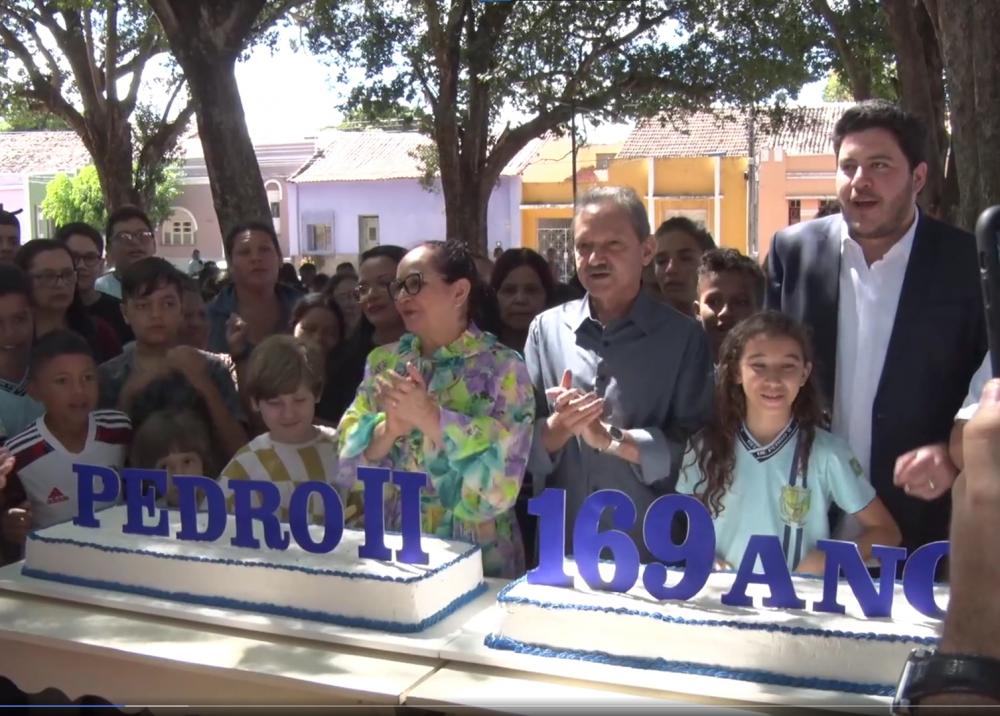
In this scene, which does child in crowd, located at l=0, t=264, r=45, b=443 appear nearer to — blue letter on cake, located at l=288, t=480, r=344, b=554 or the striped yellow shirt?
the striped yellow shirt

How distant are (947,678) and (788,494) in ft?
4.78

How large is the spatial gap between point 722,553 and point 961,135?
11.2ft

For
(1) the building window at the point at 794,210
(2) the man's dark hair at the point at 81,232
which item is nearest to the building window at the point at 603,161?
(1) the building window at the point at 794,210

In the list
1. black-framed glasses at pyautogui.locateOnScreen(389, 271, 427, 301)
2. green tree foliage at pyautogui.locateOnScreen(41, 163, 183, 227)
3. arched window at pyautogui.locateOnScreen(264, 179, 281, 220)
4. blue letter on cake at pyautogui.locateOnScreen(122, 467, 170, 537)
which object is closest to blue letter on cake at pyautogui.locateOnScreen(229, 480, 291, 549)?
blue letter on cake at pyautogui.locateOnScreen(122, 467, 170, 537)

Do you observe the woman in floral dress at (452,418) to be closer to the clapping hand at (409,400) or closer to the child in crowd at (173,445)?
the clapping hand at (409,400)

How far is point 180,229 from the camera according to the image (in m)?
36.9

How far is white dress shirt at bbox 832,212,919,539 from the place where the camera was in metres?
2.64

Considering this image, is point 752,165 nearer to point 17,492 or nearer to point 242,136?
point 242,136

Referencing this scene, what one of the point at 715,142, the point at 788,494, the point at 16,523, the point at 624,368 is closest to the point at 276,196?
the point at 715,142

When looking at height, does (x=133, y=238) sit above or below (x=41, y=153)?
below

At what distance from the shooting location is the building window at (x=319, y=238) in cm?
3419

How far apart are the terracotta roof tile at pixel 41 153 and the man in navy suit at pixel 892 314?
39.1 metres

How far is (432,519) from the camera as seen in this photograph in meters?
2.66

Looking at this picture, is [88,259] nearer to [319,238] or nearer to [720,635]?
[720,635]
